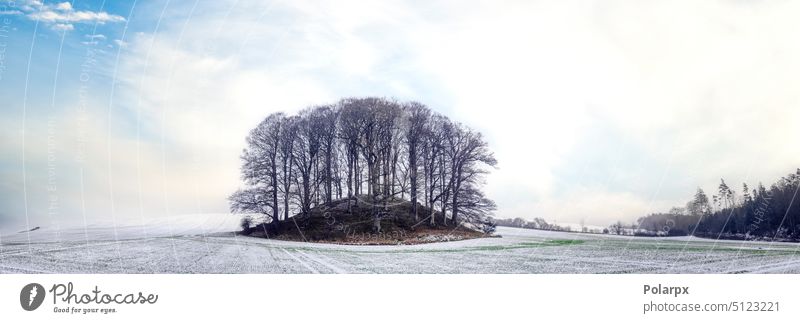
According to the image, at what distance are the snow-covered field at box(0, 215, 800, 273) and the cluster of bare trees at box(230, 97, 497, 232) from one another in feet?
Result: 1.73

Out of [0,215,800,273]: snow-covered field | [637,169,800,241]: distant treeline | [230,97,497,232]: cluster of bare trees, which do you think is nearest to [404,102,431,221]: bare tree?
[230,97,497,232]: cluster of bare trees

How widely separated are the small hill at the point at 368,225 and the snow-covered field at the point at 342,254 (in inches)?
9.4

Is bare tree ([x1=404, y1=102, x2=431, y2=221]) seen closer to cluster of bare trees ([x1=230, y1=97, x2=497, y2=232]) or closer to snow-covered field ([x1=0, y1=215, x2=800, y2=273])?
cluster of bare trees ([x1=230, y1=97, x2=497, y2=232])

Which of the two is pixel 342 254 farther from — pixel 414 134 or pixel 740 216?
pixel 740 216

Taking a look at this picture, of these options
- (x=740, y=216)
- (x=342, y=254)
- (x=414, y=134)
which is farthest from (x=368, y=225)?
(x=740, y=216)

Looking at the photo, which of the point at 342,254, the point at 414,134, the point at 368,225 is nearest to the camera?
the point at 342,254

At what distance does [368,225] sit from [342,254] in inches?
31.4

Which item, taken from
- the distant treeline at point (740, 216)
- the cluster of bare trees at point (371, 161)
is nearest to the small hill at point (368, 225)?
the cluster of bare trees at point (371, 161)

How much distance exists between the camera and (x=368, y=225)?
6637 millimetres
